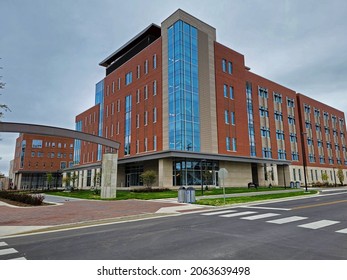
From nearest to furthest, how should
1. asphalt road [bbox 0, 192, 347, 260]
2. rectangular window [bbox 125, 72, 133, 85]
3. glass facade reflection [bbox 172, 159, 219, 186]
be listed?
asphalt road [bbox 0, 192, 347, 260] → glass facade reflection [bbox 172, 159, 219, 186] → rectangular window [bbox 125, 72, 133, 85]

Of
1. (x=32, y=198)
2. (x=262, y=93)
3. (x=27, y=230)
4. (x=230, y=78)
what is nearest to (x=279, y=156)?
(x=262, y=93)

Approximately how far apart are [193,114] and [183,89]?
397 cm

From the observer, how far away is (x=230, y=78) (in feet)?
152

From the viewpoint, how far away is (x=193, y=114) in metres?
39.6

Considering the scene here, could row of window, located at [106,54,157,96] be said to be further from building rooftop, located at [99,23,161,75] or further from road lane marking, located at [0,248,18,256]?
road lane marking, located at [0,248,18,256]

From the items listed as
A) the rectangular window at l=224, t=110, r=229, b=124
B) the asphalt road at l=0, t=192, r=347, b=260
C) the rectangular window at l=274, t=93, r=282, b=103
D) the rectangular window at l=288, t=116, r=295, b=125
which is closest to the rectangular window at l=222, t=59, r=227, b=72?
the rectangular window at l=224, t=110, r=229, b=124

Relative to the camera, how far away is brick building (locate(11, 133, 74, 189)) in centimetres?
8694

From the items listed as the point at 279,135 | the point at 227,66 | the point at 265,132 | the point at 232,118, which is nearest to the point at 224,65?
the point at 227,66

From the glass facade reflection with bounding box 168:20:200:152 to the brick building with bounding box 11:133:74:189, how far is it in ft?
188

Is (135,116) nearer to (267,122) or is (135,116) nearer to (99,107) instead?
(99,107)

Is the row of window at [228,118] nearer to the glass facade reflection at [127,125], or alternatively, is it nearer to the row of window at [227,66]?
the row of window at [227,66]

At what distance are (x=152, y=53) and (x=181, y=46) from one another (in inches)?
258

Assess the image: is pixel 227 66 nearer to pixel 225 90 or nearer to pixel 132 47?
pixel 225 90

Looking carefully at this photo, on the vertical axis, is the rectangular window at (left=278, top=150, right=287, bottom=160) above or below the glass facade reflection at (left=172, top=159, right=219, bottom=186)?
above
